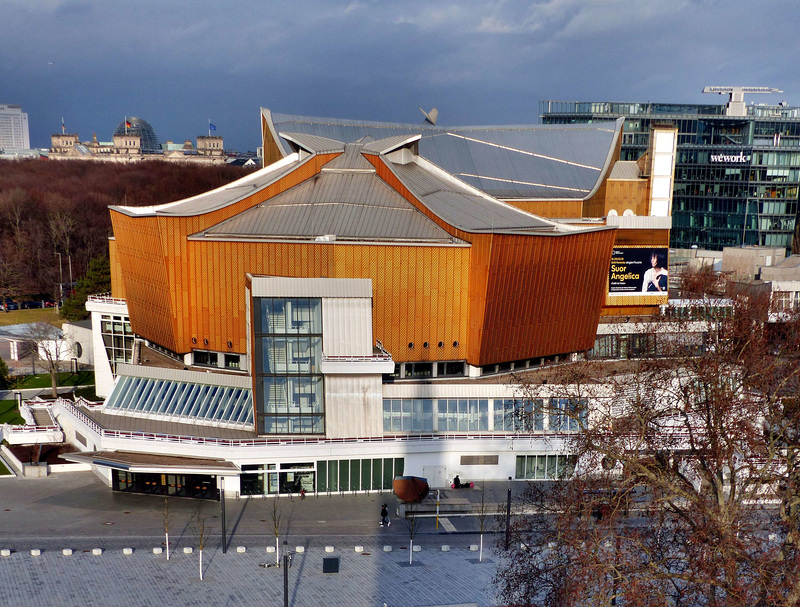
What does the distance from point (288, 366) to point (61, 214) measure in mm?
82078

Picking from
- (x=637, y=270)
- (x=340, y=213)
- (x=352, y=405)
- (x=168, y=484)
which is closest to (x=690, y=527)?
(x=352, y=405)

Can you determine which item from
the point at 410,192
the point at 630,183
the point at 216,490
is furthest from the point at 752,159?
the point at 216,490

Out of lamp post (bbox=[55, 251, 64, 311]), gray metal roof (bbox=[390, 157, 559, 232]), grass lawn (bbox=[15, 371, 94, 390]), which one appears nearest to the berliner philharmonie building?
gray metal roof (bbox=[390, 157, 559, 232])

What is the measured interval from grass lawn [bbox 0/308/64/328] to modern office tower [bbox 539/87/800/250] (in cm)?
7654

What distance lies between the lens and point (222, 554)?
3231 cm

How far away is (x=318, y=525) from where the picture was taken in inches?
1395

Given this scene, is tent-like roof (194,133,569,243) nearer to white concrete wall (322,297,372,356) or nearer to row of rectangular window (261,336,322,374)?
white concrete wall (322,297,372,356)

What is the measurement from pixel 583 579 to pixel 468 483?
20.5m

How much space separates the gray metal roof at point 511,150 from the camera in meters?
70.1

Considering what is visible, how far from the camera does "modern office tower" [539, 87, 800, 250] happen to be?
10750cm

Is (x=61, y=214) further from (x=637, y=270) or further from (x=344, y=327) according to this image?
(x=344, y=327)

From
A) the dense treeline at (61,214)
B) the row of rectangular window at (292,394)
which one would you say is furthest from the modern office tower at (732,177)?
the row of rectangular window at (292,394)

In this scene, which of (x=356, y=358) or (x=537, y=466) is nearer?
(x=356, y=358)

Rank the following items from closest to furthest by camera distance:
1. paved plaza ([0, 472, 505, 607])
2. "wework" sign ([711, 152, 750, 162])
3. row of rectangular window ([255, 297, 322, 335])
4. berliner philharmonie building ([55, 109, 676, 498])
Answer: paved plaza ([0, 472, 505, 607]) < row of rectangular window ([255, 297, 322, 335]) < berliner philharmonie building ([55, 109, 676, 498]) < "wework" sign ([711, 152, 750, 162])
